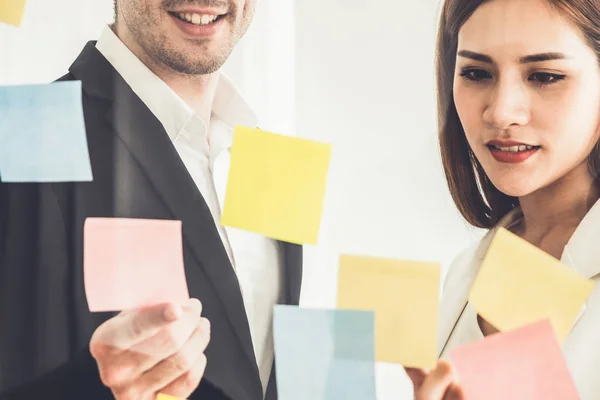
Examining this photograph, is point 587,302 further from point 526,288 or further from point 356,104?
point 356,104

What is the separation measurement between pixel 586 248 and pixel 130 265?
2.01 ft

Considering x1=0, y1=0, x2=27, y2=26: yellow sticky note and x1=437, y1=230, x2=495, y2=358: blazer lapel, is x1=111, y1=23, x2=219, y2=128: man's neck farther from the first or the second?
x1=437, y1=230, x2=495, y2=358: blazer lapel

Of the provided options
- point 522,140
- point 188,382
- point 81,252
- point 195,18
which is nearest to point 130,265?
point 81,252

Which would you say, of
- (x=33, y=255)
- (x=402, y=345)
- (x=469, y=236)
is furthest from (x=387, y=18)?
(x=33, y=255)

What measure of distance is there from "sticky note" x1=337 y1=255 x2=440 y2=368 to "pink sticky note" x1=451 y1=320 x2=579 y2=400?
5 centimetres

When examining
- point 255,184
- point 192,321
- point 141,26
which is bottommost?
point 192,321

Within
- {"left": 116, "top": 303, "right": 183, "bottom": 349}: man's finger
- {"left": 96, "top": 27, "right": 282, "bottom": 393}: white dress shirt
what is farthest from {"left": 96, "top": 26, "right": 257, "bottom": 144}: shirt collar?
{"left": 116, "top": 303, "right": 183, "bottom": 349}: man's finger

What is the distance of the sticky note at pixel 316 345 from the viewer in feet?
3.12

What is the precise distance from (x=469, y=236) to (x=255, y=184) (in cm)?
33

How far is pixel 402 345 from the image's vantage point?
0.95 m

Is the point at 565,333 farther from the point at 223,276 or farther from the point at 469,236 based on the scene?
the point at 223,276

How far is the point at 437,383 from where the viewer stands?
95 centimetres

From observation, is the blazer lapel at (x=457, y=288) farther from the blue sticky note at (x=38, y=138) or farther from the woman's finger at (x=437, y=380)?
the blue sticky note at (x=38, y=138)

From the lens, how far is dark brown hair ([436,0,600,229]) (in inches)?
39.0
